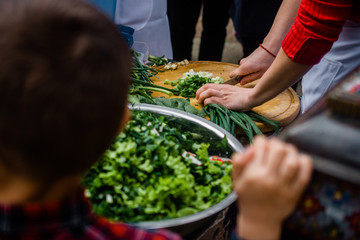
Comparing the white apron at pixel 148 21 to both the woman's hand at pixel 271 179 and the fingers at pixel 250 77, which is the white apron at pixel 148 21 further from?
the woman's hand at pixel 271 179

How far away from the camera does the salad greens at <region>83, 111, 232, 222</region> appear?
42.2 inches

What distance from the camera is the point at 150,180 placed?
1.13 metres

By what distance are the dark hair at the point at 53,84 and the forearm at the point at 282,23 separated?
1394 millimetres

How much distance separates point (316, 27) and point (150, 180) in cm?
79

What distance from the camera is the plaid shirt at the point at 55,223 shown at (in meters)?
0.61

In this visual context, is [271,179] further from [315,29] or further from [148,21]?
[148,21]

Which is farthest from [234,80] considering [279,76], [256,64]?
[279,76]

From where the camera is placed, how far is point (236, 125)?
1684 mm

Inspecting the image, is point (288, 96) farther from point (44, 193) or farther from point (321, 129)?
point (44, 193)

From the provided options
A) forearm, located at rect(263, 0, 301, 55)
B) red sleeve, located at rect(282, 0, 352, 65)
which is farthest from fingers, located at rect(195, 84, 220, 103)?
red sleeve, located at rect(282, 0, 352, 65)

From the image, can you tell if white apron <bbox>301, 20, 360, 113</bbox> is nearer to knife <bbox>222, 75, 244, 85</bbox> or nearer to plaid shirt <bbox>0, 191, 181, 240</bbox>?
knife <bbox>222, 75, 244, 85</bbox>

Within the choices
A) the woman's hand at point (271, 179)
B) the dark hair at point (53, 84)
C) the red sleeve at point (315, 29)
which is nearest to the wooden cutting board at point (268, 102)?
the red sleeve at point (315, 29)

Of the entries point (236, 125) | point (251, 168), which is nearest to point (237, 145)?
point (236, 125)

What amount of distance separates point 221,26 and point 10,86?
3262 mm
